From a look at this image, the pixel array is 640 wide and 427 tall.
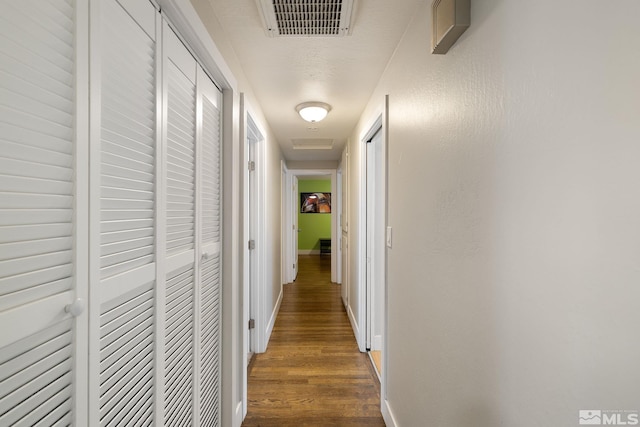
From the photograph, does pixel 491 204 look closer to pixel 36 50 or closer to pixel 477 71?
pixel 477 71

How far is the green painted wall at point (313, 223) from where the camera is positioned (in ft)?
28.2

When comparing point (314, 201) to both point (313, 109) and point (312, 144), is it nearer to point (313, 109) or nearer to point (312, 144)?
point (312, 144)

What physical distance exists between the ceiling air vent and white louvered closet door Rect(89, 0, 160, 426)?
0.54 meters

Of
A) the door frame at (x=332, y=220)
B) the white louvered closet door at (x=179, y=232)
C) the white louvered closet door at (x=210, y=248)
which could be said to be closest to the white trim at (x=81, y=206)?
the white louvered closet door at (x=179, y=232)

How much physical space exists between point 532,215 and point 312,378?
2.16 meters

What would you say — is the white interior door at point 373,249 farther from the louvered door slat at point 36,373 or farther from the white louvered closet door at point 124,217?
the louvered door slat at point 36,373

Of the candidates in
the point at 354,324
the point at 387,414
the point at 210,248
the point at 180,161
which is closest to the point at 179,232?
the point at 180,161

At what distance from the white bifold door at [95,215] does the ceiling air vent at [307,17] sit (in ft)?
1.41

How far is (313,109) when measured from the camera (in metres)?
2.51

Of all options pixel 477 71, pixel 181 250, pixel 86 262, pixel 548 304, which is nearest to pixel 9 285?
pixel 86 262

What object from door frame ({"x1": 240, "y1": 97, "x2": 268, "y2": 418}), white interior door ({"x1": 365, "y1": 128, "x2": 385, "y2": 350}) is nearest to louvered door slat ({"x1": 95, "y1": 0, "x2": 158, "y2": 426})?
door frame ({"x1": 240, "y1": 97, "x2": 268, "y2": 418})

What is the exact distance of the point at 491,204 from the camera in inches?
32.4

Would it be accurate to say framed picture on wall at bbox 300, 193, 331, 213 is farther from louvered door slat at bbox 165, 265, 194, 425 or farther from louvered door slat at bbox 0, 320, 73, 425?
louvered door slat at bbox 0, 320, 73, 425

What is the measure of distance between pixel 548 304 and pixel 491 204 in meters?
0.29
